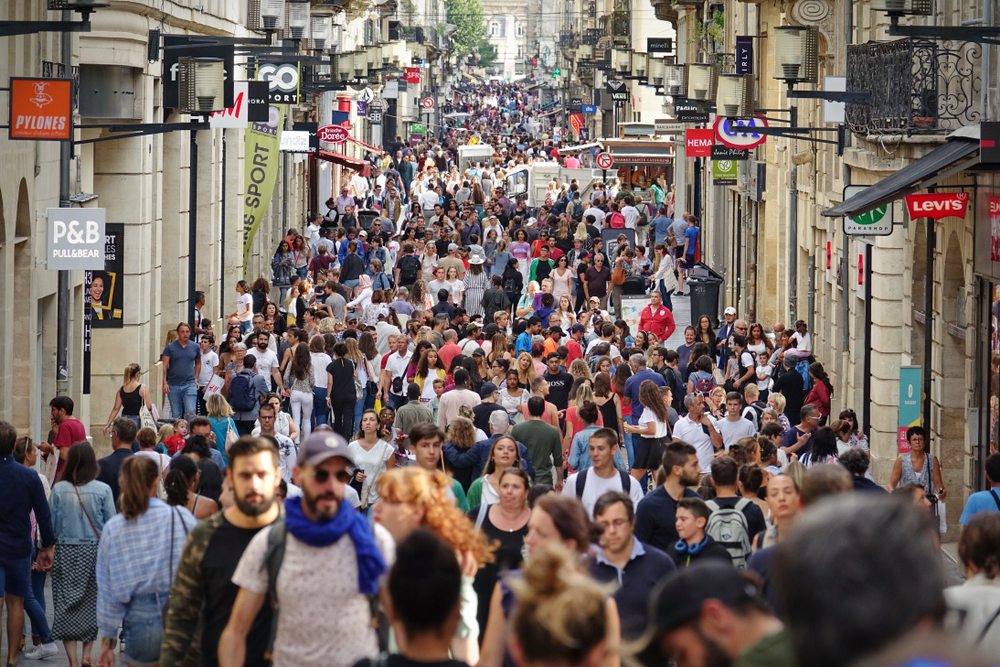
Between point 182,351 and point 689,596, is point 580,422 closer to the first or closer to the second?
point 182,351

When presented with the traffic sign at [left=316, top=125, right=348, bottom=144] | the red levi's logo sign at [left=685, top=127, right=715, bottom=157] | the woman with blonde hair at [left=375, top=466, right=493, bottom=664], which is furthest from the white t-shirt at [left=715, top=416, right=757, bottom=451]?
the traffic sign at [left=316, top=125, right=348, bottom=144]

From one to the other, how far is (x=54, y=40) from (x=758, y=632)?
17493mm

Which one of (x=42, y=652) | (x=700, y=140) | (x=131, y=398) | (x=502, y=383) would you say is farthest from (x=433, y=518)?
(x=700, y=140)

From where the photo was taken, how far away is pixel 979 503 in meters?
10.9

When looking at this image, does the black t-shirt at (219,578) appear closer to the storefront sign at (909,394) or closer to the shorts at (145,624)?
the shorts at (145,624)

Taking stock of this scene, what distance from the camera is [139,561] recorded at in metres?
8.76

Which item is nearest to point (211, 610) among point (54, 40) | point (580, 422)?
point (580, 422)

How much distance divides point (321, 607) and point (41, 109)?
11.5 metres

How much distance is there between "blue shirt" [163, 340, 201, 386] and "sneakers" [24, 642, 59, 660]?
8295 mm

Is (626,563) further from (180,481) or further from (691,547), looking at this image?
(180,481)

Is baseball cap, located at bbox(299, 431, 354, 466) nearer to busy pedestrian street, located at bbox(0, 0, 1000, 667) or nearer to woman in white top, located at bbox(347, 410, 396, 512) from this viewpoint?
busy pedestrian street, located at bbox(0, 0, 1000, 667)

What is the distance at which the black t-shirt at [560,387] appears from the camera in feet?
60.2

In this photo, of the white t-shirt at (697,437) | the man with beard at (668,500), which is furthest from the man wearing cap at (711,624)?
the white t-shirt at (697,437)

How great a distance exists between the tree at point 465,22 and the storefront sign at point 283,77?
12542cm
